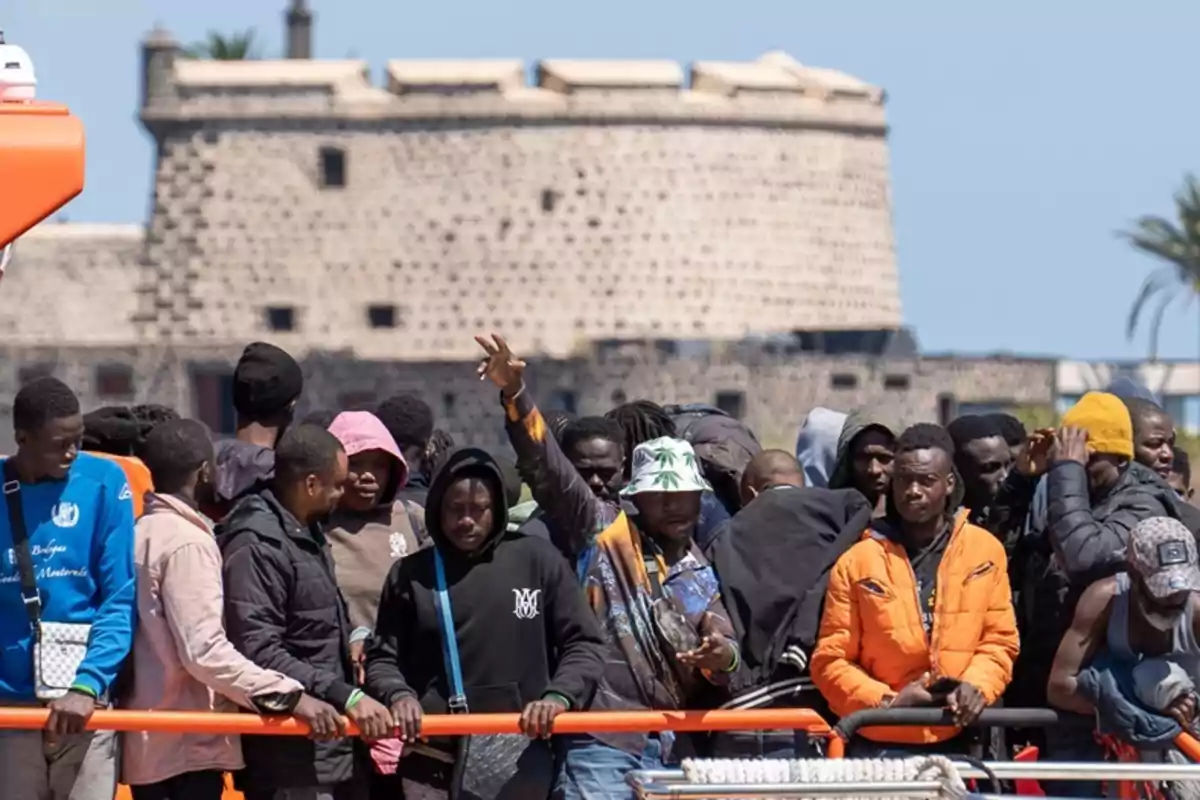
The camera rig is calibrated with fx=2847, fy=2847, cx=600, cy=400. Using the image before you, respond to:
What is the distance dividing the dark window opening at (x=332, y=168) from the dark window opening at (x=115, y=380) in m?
4.85

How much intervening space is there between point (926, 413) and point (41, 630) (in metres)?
43.0

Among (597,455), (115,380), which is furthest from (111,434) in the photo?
(115,380)

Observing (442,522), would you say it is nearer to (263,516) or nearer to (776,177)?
(263,516)

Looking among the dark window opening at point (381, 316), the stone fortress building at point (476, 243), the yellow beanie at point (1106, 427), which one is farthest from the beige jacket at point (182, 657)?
the dark window opening at point (381, 316)

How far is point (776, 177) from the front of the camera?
2007 inches

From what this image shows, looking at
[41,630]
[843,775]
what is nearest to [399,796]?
[41,630]

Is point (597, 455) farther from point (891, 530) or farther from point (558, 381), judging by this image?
point (558, 381)

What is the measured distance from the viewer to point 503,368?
8.14 m

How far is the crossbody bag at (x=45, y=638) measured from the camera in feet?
24.4

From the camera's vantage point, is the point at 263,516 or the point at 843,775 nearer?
the point at 843,775

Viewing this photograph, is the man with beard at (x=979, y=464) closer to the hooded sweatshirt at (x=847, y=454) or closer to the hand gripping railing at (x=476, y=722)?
the hooded sweatshirt at (x=847, y=454)

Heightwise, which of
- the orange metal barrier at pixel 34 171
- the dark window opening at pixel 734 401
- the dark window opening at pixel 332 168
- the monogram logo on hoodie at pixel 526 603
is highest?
the dark window opening at pixel 332 168

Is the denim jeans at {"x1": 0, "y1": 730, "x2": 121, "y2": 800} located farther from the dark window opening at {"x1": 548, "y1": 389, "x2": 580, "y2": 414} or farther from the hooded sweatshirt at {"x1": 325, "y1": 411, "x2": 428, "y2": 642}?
the dark window opening at {"x1": 548, "y1": 389, "x2": 580, "y2": 414}

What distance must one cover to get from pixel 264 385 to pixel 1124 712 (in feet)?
9.52
